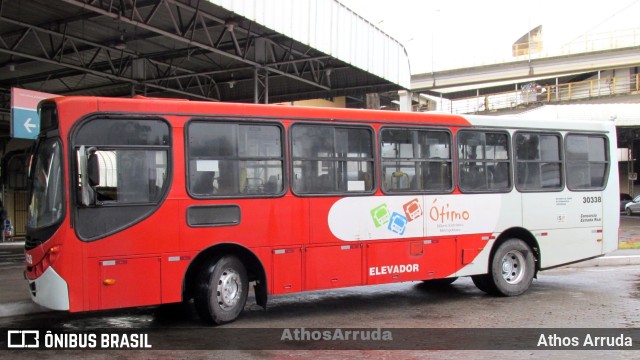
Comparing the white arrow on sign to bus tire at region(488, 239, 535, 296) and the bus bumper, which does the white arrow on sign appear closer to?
the bus bumper

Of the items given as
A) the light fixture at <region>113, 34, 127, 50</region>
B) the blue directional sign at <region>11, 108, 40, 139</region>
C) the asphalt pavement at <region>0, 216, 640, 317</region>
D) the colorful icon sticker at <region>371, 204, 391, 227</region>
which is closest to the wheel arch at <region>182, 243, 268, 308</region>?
the colorful icon sticker at <region>371, 204, 391, 227</region>

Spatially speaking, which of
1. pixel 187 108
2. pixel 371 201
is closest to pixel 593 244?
pixel 371 201

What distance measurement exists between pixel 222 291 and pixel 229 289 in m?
0.11

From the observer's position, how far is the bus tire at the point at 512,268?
966cm

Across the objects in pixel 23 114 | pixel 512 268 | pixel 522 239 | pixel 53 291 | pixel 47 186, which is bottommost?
pixel 512 268

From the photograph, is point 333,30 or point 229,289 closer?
point 229,289

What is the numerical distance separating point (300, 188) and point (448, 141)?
2899 mm

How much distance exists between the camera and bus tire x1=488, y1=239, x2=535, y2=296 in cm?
966

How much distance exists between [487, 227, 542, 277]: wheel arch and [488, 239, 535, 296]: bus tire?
0.06 metres

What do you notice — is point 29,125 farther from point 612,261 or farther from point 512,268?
point 612,261

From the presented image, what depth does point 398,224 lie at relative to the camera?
880 cm

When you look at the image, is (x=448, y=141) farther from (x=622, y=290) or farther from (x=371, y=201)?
(x=622, y=290)

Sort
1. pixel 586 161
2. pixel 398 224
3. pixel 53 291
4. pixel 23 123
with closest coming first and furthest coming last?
pixel 53 291 < pixel 398 224 < pixel 586 161 < pixel 23 123

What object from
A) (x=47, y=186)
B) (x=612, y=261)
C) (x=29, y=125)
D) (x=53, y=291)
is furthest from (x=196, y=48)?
(x=612, y=261)
